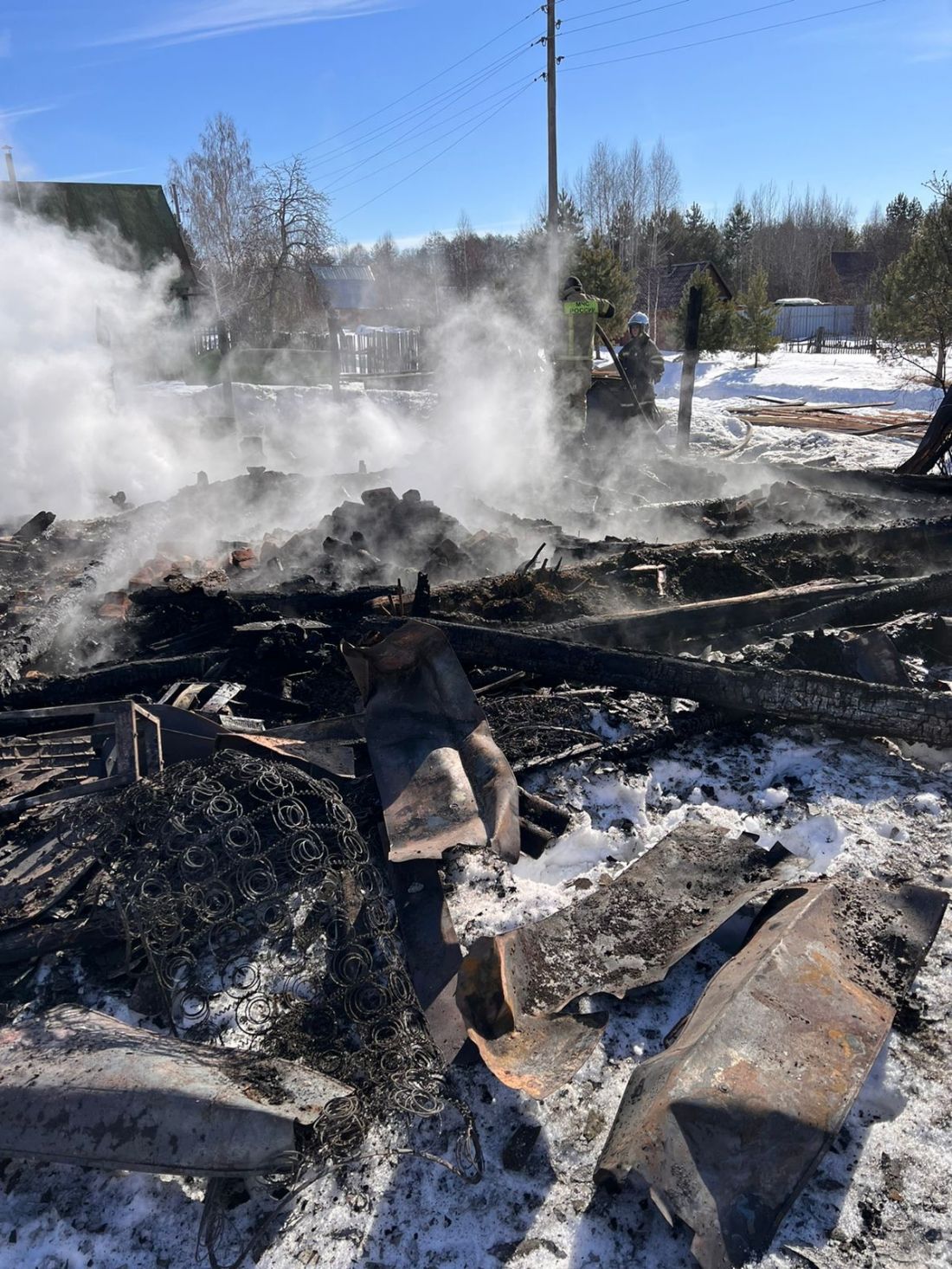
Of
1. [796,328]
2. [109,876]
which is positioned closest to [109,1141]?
[109,876]

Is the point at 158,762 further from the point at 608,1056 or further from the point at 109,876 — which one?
the point at 608,1056

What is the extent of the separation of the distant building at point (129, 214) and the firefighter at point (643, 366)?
19109 mm

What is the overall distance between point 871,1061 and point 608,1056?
841mm

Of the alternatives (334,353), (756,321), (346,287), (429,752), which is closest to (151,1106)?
(429,752)

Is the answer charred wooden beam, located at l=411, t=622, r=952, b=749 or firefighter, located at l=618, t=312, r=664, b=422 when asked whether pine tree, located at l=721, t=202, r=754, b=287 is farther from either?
charred wooden beam, located at l=411, t=622, r=952, b=749

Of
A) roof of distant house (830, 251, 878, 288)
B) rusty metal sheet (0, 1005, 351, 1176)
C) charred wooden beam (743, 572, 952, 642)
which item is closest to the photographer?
rusty metal sheet (0, 1005, 351, 1176)

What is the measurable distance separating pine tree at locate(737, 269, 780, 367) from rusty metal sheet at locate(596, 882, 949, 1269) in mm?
27653

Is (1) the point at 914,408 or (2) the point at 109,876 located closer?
(2) the point at 109,876

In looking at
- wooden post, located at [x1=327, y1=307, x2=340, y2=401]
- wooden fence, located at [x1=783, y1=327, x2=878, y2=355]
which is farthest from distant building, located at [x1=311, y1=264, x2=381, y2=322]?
wooden fence, located at [x1=783, y1=327, x2=878, y2=355]

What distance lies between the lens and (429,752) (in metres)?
3.93

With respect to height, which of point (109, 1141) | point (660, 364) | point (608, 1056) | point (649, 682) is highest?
point (660, 364)

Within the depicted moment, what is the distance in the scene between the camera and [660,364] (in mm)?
13102

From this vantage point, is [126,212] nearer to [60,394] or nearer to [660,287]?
[60,394]

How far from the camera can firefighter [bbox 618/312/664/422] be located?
13.1m
